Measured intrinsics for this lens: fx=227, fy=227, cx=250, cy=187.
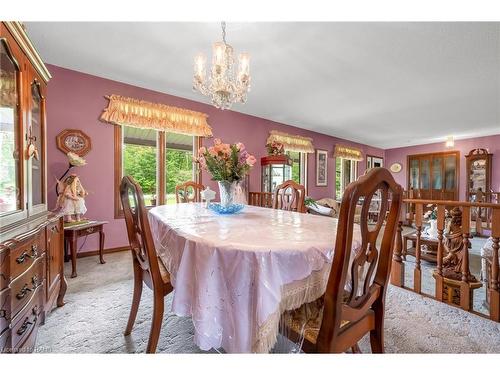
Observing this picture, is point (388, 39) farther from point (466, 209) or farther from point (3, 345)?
point (3, 345)

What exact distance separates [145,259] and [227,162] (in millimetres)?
822

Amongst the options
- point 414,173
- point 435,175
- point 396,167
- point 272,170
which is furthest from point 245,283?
point 396,167

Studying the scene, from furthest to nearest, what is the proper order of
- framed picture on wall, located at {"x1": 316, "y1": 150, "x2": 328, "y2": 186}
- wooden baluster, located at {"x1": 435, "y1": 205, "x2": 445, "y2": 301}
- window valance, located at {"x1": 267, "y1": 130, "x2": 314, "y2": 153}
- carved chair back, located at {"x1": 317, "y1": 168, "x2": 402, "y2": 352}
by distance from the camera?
framed picture on wall, located at {"x1": 316, "y1": 150, "x2": 328, "y2": 186}, window valance, located at {"x1": 267, "y1": 130, "x2": 314, "y2": 153}, wooden baluster, located at {"x1": 435, "y1": 205, "x2": 445, "y2": 301}, carved chair back, located at {"x1": 317, "y1": 168, "x2": 402, "y2": 352}

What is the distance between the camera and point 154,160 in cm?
365

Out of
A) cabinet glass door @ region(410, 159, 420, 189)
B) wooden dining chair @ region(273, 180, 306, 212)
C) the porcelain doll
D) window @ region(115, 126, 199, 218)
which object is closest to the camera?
wooden dining chair @ region(273, 180, 306, 212)

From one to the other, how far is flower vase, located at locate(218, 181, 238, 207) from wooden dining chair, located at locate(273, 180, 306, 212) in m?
0.75

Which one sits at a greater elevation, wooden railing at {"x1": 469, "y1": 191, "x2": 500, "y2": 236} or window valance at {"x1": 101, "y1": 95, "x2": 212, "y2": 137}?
window valance at {"x1": 101, "y1": 95, "x2": 212, "y2": 137}

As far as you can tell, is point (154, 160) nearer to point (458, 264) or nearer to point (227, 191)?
point (227, 191)

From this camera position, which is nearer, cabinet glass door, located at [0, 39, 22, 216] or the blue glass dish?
cabinet glass door, located at [0, 39, 22, 216]

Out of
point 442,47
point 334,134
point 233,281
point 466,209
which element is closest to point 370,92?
point 442,47

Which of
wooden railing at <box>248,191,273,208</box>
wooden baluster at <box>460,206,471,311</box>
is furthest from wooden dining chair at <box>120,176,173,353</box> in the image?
wooden railing at <box>248,191,273,208</box>

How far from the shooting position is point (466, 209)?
1.71 meters

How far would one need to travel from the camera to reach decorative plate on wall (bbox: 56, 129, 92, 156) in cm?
280

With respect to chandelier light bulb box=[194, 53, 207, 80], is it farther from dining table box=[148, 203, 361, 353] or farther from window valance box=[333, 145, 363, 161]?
window valance box=[333, 145, 363, 161]
